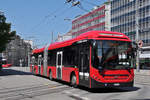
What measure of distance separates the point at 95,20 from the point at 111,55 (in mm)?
71390

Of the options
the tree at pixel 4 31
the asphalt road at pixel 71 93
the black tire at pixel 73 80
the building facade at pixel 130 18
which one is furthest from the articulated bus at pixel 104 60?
the building facade at pixel 130 18

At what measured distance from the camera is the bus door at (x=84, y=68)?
1157 cm

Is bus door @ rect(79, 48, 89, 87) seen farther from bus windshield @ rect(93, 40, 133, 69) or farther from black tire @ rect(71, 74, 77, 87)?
black tire @ rect(71, 74, 77, 87)

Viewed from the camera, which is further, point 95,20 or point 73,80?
point 95,20

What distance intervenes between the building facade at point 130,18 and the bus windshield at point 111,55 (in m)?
47.4

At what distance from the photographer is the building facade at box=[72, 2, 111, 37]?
76.1m

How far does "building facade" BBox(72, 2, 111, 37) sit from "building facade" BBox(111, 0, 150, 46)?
3.83 m

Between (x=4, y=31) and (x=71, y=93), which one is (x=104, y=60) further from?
(x=4, y=31)

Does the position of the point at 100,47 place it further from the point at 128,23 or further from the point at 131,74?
the point at 128,23

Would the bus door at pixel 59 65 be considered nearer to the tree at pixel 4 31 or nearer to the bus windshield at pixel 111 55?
the bus windshield at pixel 111 55

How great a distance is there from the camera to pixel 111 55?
1112cm

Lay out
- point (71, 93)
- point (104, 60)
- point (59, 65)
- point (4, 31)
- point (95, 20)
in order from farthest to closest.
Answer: point (95, 20) < point (4, 31) < point (59, 65) < point (71, 93) < point (104, 60)

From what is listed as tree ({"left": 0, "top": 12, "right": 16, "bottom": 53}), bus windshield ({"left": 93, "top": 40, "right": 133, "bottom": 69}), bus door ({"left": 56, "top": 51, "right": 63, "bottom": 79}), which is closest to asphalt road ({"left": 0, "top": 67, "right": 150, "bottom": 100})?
bus windshield ({"left": 93, "top": 40, "right": 133, "bottom": 69})

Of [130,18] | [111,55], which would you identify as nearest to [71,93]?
[111,55]
